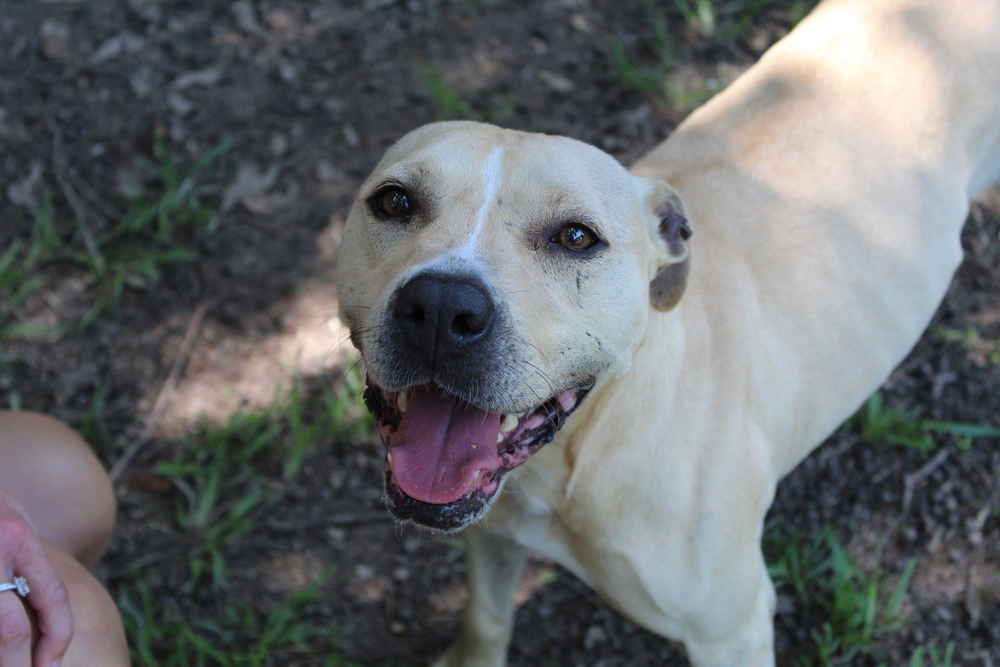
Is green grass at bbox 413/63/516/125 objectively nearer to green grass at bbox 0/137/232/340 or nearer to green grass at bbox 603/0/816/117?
green grass at bbox 603/0/816/117

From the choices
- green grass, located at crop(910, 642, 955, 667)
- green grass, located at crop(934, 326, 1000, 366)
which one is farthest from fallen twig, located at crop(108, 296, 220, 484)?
green grass, located at crop(934, 326, 1000, 366)

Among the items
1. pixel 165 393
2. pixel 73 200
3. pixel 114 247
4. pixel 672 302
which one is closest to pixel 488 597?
pixel 672 302

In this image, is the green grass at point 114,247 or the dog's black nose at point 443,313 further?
the green grass at point 114,247

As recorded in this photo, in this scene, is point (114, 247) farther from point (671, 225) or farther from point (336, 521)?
point (671, 225)

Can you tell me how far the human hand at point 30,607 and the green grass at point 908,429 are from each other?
10.8ft

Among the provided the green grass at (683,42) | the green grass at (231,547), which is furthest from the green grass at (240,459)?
the green grass at (683,42)

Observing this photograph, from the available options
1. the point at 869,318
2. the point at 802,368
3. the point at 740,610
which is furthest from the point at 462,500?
the point at 869,318

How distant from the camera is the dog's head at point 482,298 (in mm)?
2072

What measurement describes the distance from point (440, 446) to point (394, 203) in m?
0.67

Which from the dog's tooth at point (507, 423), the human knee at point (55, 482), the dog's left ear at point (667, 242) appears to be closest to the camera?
the dog's tooth at point (507, 423)

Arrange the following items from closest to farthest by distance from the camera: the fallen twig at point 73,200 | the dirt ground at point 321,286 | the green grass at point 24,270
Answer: the dirt ground at point 321,286 → the green grass at point 24,270 → the fallen twig at point 73,200

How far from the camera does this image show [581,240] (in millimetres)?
2336

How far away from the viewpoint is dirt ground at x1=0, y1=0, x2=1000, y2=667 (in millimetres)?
3639

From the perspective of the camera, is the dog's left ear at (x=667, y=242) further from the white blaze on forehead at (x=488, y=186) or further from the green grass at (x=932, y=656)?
the green grass at (x=932, y=656)
